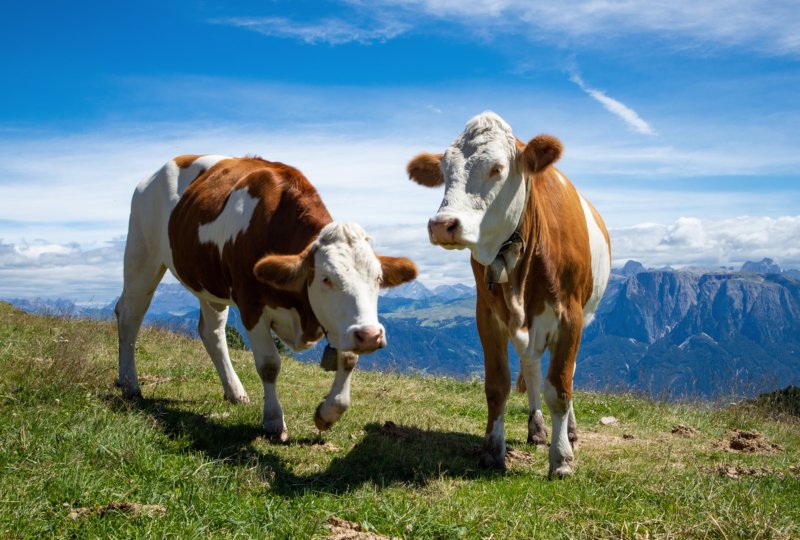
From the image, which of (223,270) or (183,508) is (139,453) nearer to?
(183,508)

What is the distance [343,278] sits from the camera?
6.34m

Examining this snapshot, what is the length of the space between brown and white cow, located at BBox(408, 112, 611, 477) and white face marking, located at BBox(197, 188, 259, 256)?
78.3 inches

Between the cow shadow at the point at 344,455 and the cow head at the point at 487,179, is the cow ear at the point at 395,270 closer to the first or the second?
the cow head at the point at 487,179

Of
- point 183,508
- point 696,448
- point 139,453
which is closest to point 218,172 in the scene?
point 139,453

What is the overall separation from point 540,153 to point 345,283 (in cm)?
209

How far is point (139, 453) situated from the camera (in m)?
5.59

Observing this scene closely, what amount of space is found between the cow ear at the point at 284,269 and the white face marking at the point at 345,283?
13cm

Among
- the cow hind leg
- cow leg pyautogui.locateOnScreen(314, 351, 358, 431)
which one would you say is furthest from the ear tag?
the cow hind leg

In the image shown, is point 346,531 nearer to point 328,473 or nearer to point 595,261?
point 328,473

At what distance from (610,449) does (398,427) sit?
253 cm

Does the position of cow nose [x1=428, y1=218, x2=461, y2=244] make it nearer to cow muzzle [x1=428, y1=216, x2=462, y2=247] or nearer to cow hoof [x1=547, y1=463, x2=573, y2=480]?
cow muzzle [x1=428, y1=216, x2=462, y2=247]

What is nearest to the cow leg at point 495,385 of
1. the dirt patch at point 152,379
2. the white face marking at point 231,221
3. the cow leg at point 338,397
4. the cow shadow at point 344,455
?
the cow shadow at point 344,455

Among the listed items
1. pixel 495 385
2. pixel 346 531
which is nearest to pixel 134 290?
pixel 495 385

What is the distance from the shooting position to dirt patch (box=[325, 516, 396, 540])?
14.5 feet
